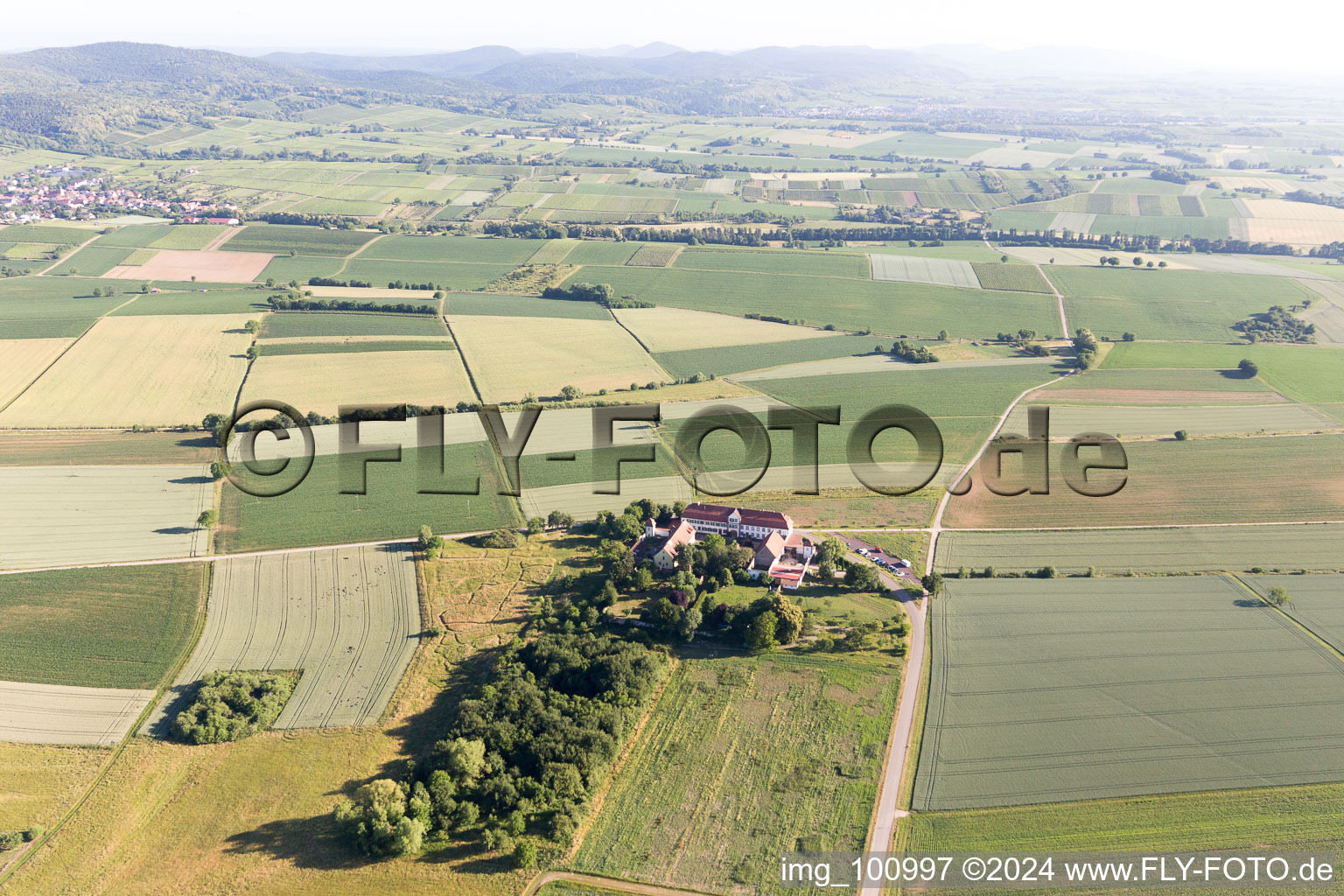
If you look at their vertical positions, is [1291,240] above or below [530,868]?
above

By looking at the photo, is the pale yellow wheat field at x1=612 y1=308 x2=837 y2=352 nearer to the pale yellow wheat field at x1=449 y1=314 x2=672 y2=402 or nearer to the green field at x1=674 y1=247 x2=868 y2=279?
the pale yellow wheat field at x1=449 y1=314 x2=672 y2=402

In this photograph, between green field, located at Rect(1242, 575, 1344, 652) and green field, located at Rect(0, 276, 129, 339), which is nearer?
green field, located at Rect(1242, 575, 1344, 652)

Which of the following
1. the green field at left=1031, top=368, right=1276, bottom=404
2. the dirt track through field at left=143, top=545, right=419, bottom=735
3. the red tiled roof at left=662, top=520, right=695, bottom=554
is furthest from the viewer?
the green field at left=1031, top=368, right=1276, bottom=404

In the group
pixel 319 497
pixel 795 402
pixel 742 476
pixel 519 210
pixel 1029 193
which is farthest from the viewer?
pixel 1029 193

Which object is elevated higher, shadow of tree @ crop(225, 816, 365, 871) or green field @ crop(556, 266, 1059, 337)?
green field @ crop(556, 266, 1059, 337)

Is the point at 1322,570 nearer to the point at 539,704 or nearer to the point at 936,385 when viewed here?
the point at 936,385

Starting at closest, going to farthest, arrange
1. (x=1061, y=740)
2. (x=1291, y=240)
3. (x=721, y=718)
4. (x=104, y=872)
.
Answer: (x=104, y=872)
(x=1061, y=740)
(x=721, y=718)
(x=1291, y=240)

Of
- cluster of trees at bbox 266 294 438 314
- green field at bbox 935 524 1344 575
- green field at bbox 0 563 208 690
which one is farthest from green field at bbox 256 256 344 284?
green field at bbox 935 524 1344 575

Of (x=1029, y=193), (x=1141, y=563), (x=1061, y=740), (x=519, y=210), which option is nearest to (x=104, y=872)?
(x=1061, y=740)
